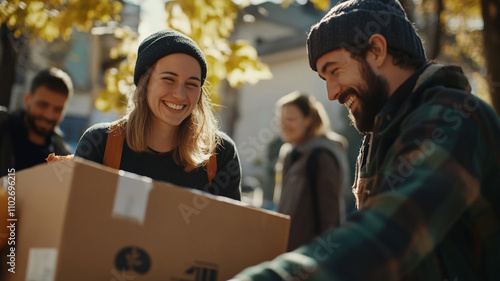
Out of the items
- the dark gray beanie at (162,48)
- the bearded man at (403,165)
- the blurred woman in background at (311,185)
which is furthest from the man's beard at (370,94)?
the blurred woman in background at (311,185)

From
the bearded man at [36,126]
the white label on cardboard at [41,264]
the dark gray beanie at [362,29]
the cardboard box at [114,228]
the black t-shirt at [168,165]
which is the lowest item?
the white label on cardboard at [41,264]

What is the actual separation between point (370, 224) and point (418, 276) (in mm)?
318

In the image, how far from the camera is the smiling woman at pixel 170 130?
2.25 meters

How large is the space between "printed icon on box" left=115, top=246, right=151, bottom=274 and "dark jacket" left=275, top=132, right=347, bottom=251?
2682 millimetres

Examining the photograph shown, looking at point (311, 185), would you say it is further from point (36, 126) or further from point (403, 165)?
point (403, 165)

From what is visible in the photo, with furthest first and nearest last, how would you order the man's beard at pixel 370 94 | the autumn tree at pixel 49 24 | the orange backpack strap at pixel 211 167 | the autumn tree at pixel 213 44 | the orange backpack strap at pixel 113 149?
the autumn tree at pixel 49 24 < the autumn tree at pixel 213 44 < the orange backpack strap at pixel 211 167 < the orange backpack strap at pixel 113 149 < the man's beard at pixel 370 94

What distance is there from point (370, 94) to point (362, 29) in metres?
0.24

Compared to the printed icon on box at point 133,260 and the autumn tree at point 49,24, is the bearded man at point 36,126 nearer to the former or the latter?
the autumn tree at point 49,24

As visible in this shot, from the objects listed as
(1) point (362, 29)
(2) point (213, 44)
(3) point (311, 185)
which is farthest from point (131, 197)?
(2) point (213, 44)

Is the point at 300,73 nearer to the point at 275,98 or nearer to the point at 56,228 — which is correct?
the point at 275,98

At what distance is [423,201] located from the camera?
1.17m

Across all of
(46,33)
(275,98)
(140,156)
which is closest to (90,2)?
(46,33)

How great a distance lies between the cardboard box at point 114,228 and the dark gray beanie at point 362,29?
0.68 metres

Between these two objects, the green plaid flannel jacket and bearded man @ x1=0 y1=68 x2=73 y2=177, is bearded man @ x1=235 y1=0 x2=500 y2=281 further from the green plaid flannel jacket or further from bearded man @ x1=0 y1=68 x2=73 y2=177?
bearded man @ x1=0 y1=68 x2=73 y2=177
